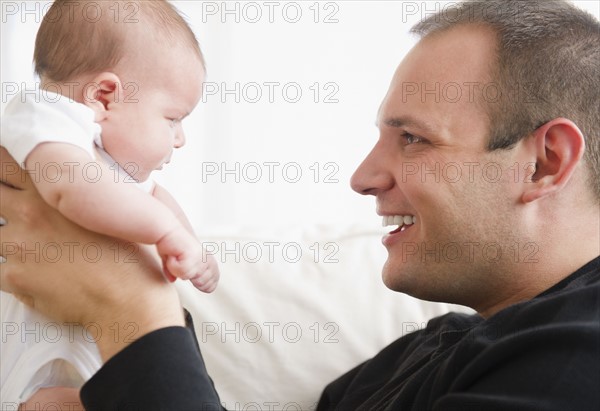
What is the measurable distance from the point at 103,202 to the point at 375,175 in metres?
0.56

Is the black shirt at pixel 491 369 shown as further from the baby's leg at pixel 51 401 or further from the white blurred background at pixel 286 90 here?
the white blurred background at pixel 286 90

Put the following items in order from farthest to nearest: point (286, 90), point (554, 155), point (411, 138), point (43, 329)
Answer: point (286, 90), point (411, 138), point (554, 155), point (43, 329)

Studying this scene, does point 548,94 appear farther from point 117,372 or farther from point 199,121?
point 199,121

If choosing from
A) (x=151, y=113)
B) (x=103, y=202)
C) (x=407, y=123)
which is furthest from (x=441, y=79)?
(x=103, y=202)

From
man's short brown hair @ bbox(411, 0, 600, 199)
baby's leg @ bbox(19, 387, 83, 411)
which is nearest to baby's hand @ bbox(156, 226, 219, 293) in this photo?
baby's leg @ bbox(19, 387, 83, 411)

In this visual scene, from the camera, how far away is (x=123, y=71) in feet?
3.96

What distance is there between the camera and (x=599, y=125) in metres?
1.33

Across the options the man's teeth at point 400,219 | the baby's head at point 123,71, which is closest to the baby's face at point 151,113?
the baby's head at point 123,71

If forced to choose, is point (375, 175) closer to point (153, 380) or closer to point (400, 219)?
point (400, 219)

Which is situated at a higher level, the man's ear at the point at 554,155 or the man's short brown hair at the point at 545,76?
the man's short brown hair at the point at 545,76

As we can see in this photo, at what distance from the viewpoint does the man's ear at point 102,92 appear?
1177mm

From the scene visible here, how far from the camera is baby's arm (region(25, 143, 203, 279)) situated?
1.03 m

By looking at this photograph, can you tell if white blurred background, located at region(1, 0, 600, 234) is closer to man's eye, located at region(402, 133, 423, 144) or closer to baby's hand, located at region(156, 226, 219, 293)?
man's eye, located at region(402, 133, 423, 144)

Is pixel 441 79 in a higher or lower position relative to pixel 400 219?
higher
